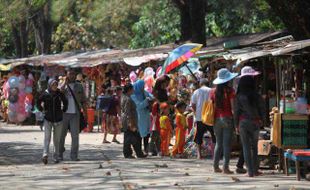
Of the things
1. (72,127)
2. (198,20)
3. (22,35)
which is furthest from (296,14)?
(22,35)

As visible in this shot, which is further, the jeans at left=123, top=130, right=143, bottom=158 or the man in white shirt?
the jeans at left=123, top=130, right=143, bottom=158

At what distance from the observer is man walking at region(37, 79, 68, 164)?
53.9ft

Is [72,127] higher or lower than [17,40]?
lower

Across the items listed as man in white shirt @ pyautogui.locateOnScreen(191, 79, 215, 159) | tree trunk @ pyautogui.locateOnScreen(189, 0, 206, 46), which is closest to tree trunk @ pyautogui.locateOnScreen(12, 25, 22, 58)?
tree trunk @ pyautogui.locateOnScreen(189, 0, 206, 46)

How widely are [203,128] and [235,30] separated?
24465 mm

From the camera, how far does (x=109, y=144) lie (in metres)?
22.0

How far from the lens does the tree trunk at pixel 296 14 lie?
14.3 meters

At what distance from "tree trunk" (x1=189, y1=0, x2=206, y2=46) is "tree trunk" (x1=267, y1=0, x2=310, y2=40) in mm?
13059

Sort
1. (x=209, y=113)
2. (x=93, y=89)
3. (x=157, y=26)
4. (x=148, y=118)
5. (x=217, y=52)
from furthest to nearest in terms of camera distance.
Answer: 1. (x=157, y=26)
2. (x=93, y=89)
3. (x=217, y=52)
4. (x=148, y=118)
5. (x=209, y=113)

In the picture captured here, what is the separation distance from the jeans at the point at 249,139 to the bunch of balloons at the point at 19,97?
785 inches

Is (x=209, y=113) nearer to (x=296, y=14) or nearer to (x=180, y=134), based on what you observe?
(x=296, y=14)

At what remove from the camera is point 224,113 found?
547 inches

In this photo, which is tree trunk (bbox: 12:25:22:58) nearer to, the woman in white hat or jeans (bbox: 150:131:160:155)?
jeans (bbox: 150:131:160:155)

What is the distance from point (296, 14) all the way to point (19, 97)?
20047mm
